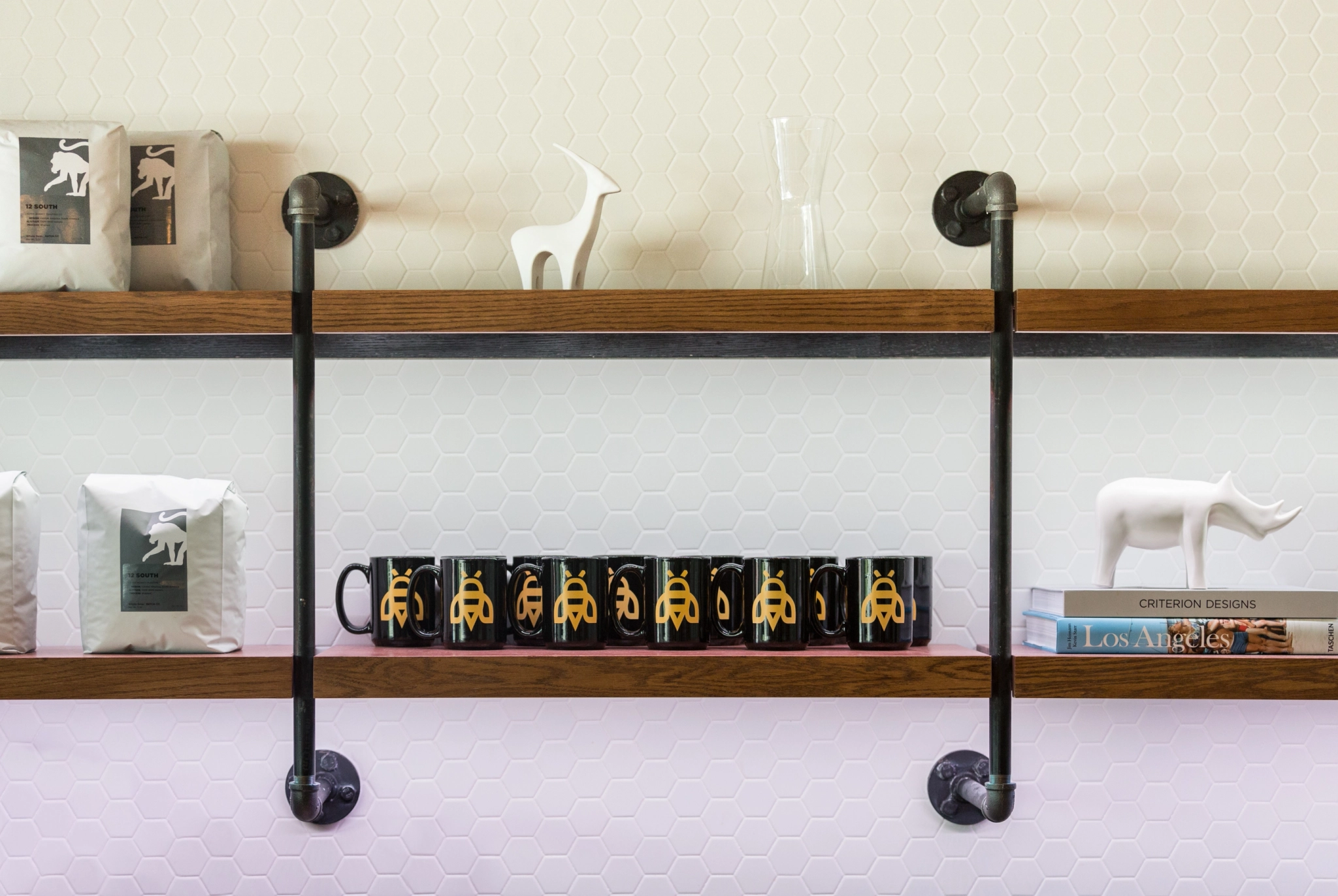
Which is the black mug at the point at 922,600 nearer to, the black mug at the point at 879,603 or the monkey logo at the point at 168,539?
the black mug at the point at 879,603

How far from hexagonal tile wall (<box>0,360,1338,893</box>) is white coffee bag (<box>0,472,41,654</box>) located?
0.73ft

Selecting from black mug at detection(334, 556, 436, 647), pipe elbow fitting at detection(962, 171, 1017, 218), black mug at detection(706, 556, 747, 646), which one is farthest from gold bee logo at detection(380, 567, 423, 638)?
pipe elbow fitting at detection(962, 171, 1017, 218)

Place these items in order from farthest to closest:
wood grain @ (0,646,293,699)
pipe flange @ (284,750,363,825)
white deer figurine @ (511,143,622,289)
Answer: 1. pipe flange @ (284,750,363,825)
2. white deer figurine @ (511,143,622,289)
3. wood grain @ (0,646,293,699)

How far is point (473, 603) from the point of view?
114cm

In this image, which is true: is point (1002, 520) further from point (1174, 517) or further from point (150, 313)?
point (150, 313)

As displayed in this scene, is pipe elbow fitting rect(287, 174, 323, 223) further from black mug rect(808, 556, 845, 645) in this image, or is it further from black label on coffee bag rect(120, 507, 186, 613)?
black mug rect(808, 556, 845, 645)

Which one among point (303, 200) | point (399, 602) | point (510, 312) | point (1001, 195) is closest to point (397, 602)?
point (399, 602)

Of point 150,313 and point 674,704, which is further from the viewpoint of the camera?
point 674,704

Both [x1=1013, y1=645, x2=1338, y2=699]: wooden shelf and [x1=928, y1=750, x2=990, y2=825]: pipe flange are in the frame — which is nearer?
[x1=1013, y1=645, x2=1338, y2=699]: wooden shelf

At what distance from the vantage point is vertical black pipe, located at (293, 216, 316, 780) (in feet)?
3.66

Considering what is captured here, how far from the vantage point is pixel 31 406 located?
4.46ft

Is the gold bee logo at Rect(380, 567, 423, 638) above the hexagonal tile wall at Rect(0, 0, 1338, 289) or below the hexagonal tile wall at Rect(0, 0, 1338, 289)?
below

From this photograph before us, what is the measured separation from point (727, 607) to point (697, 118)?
67 cm


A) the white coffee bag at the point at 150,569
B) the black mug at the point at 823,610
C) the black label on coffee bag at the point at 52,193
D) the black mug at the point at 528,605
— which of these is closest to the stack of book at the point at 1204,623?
the black mug at the point at 823,610
